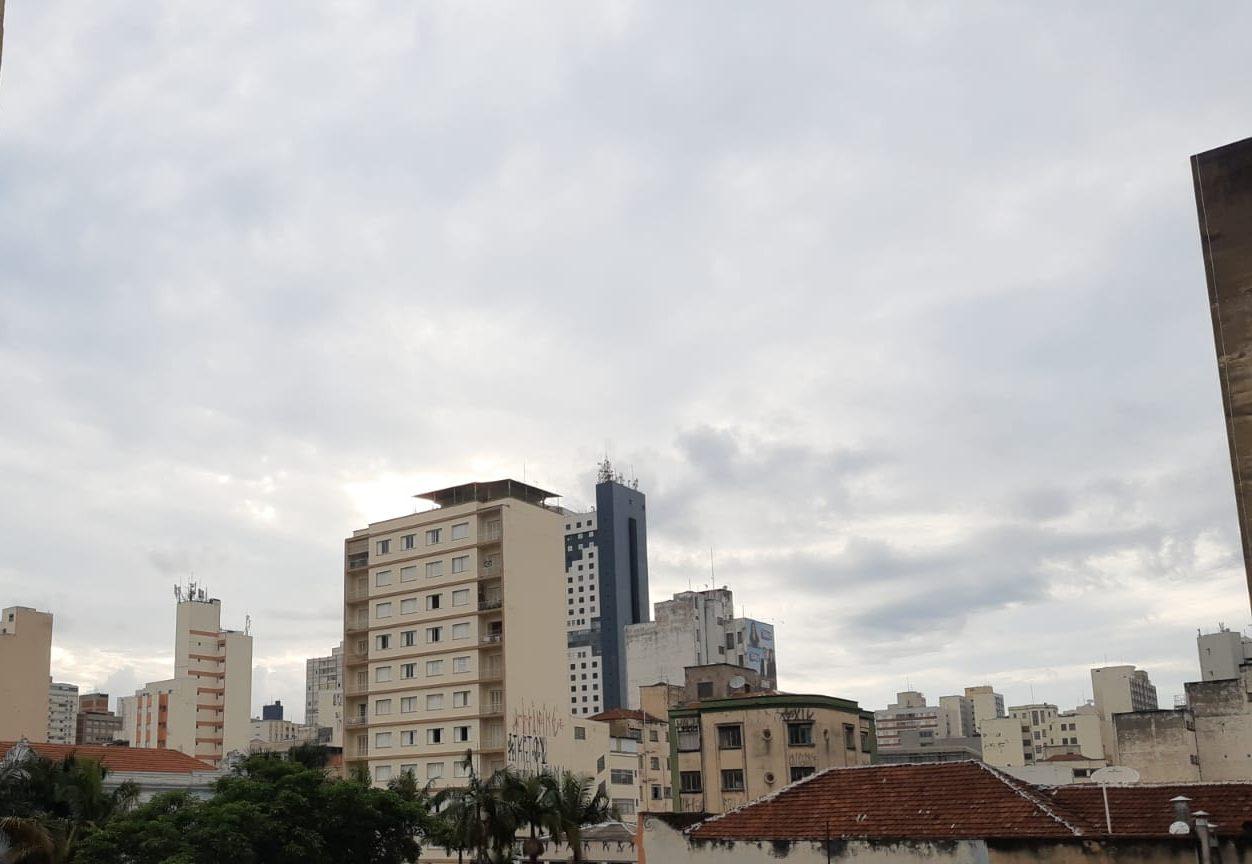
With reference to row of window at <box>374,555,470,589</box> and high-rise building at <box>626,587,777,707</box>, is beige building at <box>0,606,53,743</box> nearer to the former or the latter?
row of window at <box>374,555,470,589</box>

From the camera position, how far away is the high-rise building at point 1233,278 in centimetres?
2603

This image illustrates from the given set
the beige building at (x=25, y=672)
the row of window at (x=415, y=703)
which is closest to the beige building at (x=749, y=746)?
the row of window at (x=415, y=703)

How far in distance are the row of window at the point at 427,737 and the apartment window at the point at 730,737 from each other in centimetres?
2506

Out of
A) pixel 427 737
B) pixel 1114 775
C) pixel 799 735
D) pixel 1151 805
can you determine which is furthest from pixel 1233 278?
pixel 427 737

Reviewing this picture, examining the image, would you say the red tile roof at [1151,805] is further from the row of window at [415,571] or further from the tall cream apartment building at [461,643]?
the row of window at [415,571]

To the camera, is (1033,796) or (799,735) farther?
(799,735)

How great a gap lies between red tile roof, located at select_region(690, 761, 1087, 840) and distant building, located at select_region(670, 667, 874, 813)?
133 feet

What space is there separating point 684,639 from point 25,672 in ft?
326

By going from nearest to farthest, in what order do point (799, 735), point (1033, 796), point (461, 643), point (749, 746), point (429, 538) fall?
point (1033, 796) → point (799, 735) → point (749, 746) → point (461, 643) → point (429, 538)

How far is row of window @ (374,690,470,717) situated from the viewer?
313ft

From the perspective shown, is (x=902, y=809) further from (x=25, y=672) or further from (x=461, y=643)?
(x=25, y=672)

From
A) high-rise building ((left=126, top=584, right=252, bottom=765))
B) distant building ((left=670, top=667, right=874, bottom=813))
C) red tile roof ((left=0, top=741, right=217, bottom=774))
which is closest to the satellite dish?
distant building ((left=670, top=667, right=874, bottom=813))

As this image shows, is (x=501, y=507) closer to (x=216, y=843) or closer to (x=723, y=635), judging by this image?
(x=216, y=843)

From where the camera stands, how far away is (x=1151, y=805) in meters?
29.9
